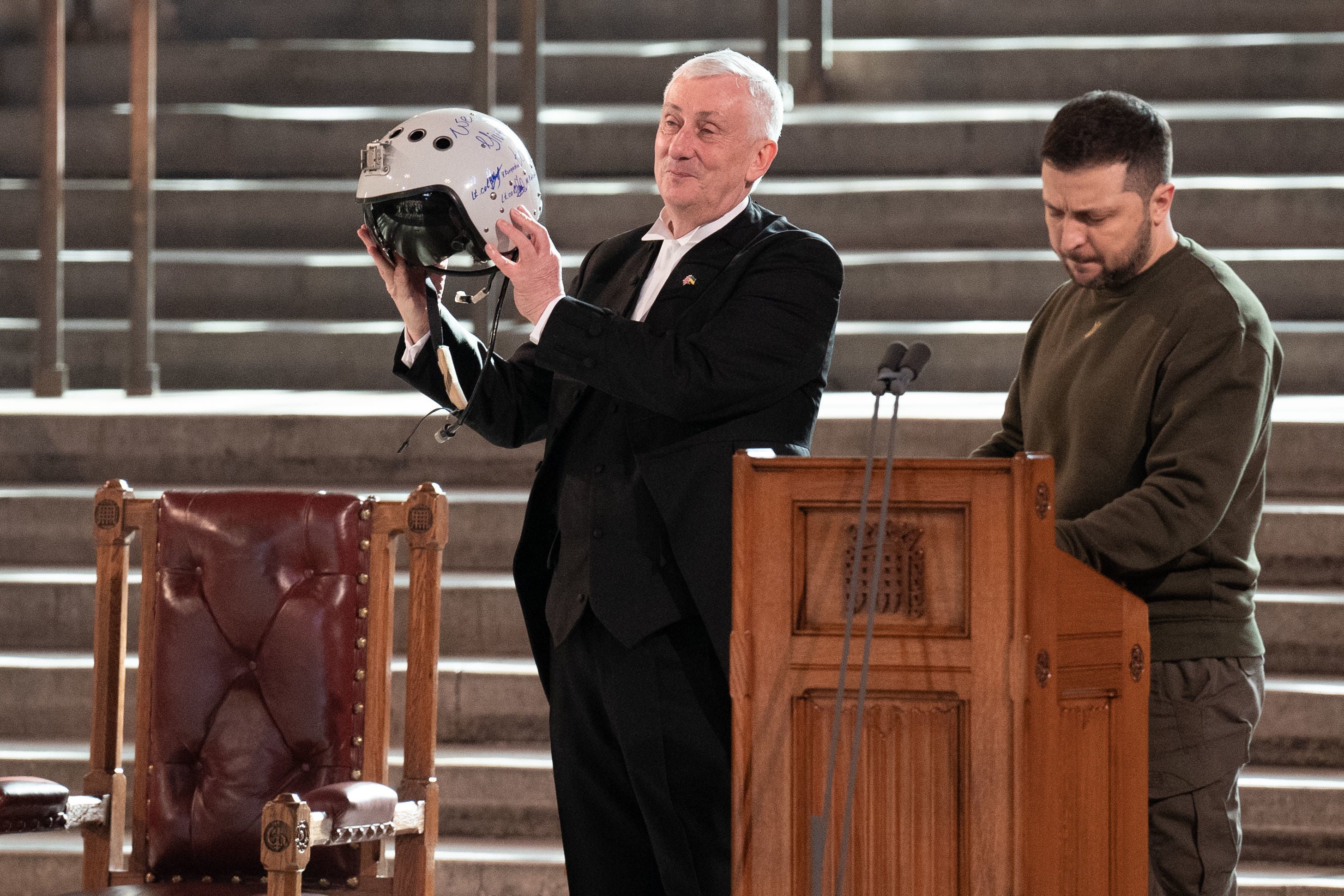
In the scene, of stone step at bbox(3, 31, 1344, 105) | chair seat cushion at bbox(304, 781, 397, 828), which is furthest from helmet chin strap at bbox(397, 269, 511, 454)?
stone step at bbox(3, 31, 1344, 105)

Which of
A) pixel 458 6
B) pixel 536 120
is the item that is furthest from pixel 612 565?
pixel 458 6

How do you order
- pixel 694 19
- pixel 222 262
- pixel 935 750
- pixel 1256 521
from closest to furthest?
pixel 935 750 < pixel 1256 521 < pixel 222 262 < pixel 694 19

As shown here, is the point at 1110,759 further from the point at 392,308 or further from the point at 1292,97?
the point at 1292,97

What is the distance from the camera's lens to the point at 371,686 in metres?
2.18

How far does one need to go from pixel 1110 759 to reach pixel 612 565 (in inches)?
26.3

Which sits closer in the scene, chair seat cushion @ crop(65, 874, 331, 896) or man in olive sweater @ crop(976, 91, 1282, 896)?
man in olive sweater @ crop(976, 91, 1282, 896)

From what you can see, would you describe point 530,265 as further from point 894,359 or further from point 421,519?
point 894,359

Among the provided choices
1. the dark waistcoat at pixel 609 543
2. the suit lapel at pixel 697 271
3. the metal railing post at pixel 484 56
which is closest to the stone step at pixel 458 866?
the dark waistcoat at pixel 609 543

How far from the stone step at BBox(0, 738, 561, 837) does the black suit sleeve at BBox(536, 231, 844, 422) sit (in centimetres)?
154

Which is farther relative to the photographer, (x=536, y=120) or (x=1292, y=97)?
(x=1292, y=97)

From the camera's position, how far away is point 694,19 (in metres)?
6.23

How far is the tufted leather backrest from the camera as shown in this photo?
217 cm

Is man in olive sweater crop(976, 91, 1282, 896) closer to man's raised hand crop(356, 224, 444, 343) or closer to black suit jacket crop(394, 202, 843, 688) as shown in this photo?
black suit jacket crop(394, 202, 843, 688)

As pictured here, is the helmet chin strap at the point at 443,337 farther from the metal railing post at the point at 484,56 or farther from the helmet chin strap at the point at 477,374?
the metal railing post at the point at 484,56
